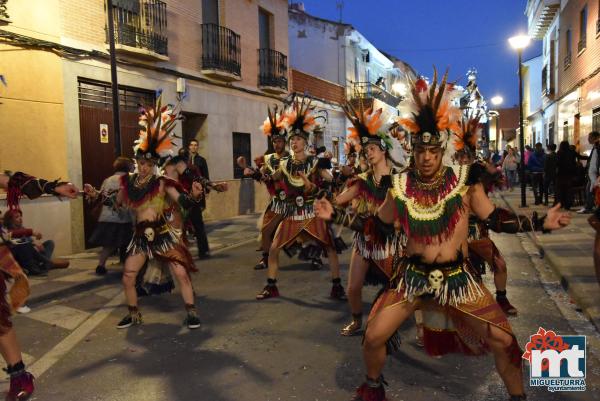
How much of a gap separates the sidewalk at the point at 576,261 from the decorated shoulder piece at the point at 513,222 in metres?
2.60

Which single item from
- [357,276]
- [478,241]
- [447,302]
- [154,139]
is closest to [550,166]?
[478,241]

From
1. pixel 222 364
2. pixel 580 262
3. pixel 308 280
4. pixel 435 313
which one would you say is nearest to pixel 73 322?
pixel 222 364

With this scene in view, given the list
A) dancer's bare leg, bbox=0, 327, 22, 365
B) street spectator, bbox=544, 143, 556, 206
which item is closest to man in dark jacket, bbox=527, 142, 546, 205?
street spectator, bbox=544, 143, 556, 206

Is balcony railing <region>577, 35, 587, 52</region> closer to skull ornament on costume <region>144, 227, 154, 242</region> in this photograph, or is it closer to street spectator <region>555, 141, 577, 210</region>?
street spectator <region>555, 141, 577, 210</region>

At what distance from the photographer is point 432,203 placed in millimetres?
3426

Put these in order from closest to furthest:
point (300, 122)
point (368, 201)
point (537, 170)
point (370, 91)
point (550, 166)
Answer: point (368, 201) → point (300, 122) → point (550, 166) → point (537, 170) → point (370, 91)

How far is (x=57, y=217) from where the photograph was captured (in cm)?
1018

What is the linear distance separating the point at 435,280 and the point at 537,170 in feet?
53.4

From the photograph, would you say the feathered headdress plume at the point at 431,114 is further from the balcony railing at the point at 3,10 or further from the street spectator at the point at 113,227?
the balcony railing at the point at 3,10

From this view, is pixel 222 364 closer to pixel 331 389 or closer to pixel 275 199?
pixel 331 389

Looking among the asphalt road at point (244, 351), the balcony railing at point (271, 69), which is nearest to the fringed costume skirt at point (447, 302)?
the asphalt road at point (244, 351)

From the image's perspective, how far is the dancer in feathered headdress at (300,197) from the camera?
6512 mm

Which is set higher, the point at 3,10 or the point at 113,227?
the point at 3,10

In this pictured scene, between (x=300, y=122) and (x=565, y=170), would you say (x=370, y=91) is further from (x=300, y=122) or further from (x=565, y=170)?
(x=300, y=122)
